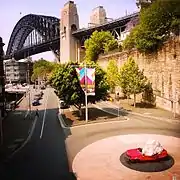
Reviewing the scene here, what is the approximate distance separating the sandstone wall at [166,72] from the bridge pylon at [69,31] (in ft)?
229

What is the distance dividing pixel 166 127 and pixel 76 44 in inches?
3737

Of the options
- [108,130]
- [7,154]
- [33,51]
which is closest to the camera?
[7,154]

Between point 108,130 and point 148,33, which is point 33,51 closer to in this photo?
point 148,33

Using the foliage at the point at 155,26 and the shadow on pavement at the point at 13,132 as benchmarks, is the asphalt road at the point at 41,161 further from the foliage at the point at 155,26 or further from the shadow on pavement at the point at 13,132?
the foliage at the point at 155,26

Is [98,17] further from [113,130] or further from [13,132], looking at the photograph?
[113,130]

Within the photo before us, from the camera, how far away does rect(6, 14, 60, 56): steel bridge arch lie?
511 ft

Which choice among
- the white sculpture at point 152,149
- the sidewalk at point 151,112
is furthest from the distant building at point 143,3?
the white sculpture at point 152,149

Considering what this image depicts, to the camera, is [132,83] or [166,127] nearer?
[166,127]

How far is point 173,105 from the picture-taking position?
44.8 meters

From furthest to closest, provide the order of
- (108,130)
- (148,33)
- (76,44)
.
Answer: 1. (76,44)
2. (148,33)
3. (108,130)

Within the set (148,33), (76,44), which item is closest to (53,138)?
(148,33)

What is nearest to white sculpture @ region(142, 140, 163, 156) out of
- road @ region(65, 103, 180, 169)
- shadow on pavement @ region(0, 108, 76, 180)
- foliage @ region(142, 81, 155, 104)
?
shadow on pavement @ region(0, 108, 76, 180)

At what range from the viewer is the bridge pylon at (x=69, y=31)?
402 ft

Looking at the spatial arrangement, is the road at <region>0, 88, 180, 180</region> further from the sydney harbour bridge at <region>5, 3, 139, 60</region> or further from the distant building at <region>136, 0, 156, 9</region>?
the sydney harbour bridge at <region>5, 3, 139, 60</region>
